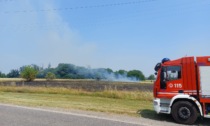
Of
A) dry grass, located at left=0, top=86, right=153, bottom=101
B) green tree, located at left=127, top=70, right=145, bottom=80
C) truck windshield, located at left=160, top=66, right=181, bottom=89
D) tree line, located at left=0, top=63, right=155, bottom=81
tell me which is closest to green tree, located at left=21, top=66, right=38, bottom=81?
tree line, located at left=0, top=63, right=155, bottom=81

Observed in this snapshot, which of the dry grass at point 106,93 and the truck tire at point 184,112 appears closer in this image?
the truck tire at point 184,112

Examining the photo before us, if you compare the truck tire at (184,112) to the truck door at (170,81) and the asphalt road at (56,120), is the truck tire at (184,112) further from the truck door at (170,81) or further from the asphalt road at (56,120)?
the asphalt road at (56,120)

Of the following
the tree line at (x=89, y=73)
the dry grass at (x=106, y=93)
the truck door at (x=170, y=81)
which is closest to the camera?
the truck door at (x=170, y=81)

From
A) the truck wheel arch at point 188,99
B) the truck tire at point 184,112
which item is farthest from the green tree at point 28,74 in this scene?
the truck tire at point 184,112

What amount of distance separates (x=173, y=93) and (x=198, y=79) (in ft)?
3.62

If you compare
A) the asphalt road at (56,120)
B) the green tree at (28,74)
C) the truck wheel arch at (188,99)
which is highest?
the green tree at (28,74)

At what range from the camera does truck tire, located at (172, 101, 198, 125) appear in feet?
32.3

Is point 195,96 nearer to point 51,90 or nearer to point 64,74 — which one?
point 51,90

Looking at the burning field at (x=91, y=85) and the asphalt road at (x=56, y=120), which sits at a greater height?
the burning field at (x=91, y=85)

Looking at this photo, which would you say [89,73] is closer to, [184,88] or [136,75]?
[136,75]

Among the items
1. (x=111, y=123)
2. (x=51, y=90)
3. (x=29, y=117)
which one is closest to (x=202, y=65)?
(x=111, y=123)

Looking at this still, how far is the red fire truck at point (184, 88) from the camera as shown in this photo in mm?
9836

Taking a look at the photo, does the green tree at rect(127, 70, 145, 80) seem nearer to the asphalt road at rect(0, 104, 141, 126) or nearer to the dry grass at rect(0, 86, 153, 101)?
the dry grass at rect(0, 86, 153, 101)

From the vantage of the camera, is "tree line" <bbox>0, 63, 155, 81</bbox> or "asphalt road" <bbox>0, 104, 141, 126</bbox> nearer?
"asphalt road" <bbox>0, 104, 141, 126</bbox>
